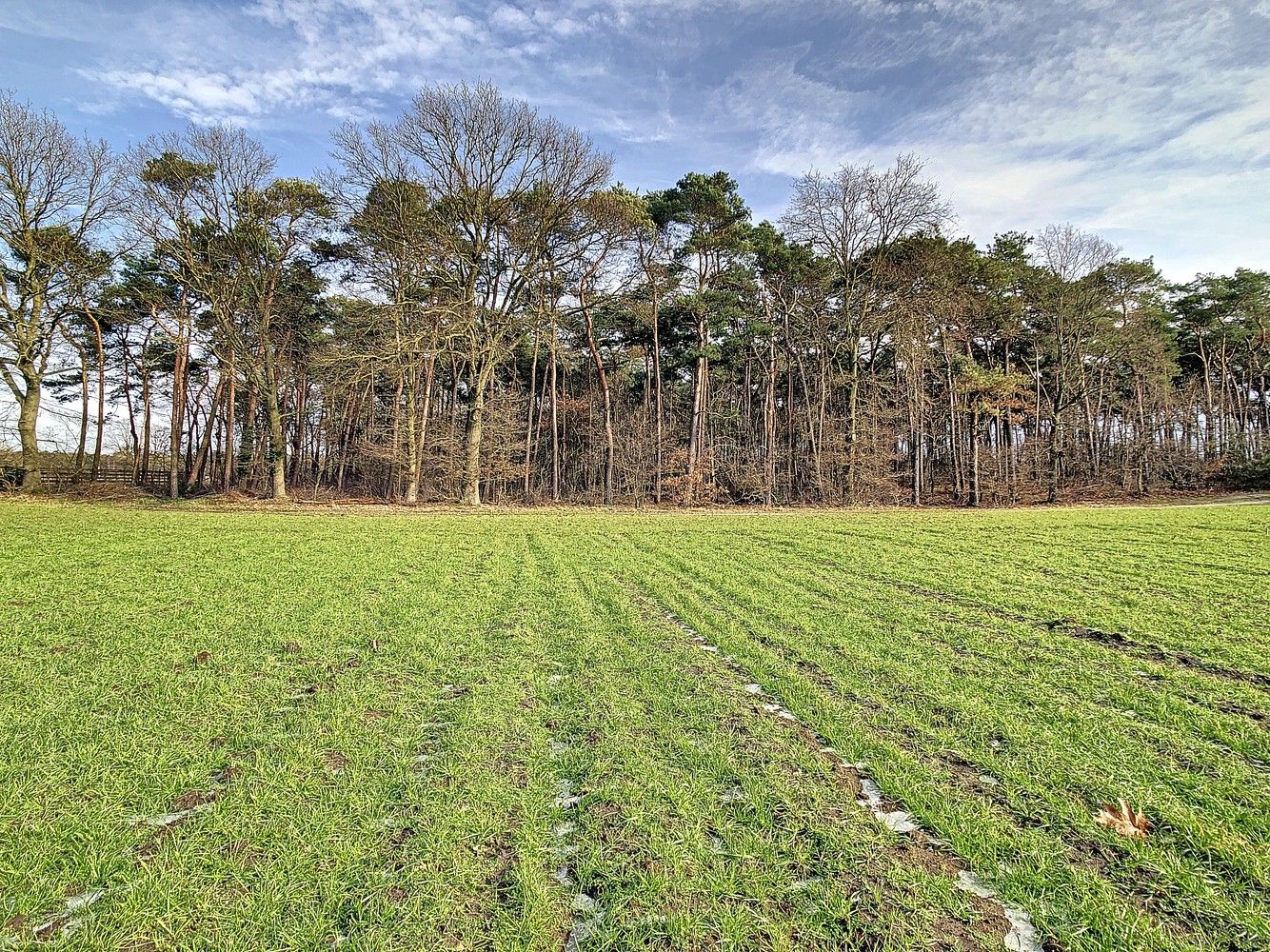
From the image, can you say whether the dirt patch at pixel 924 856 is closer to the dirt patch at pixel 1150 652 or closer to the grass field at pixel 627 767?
the grass field at pixel 627 767

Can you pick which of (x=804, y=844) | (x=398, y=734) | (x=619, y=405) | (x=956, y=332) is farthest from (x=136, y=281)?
(x=956, y=332)

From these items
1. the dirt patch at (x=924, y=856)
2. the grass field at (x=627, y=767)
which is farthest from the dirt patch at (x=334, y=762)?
the dirt patch at (x=924, y=856)

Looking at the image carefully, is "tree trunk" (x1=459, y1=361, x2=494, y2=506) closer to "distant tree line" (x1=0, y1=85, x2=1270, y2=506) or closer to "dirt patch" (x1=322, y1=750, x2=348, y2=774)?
"distant tree line" (x1=0, y1=85, x2=1270, y2=506)

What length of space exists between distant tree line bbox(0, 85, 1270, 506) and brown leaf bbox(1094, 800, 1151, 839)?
1927cm

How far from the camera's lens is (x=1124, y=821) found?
7.20 ft

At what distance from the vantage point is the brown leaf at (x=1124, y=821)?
2.14m

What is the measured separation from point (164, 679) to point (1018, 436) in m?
40.2

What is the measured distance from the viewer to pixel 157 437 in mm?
30484

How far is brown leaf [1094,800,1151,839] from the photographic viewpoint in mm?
2141

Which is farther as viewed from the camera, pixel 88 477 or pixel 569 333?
pixel 569 333

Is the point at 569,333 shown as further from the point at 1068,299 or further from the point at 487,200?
the point at 1068,299

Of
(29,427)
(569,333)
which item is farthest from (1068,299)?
(29,427)

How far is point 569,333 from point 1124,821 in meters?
27.2

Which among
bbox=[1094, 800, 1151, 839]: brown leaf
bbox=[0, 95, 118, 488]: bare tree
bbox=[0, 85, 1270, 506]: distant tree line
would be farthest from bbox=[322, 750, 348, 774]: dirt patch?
bbox=[0, 95, 118, 488]: bare tree
